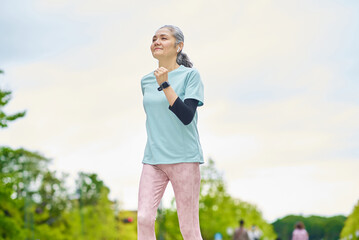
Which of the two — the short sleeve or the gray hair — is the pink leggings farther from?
the gray hair

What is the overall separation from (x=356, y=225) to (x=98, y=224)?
77.8 ft

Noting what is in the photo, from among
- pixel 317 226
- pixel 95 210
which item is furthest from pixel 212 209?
pixel 317 226

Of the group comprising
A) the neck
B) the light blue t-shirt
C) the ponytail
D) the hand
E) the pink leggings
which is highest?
the ponytail

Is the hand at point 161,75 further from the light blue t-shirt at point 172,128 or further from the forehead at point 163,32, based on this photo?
the forehead at point 163,32

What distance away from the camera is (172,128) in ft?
17.8

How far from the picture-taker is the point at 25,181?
44.6m

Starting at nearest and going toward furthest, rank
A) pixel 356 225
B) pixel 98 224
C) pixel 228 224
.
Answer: pixel 228 224 → pixel 98 224 → pixel 356 225

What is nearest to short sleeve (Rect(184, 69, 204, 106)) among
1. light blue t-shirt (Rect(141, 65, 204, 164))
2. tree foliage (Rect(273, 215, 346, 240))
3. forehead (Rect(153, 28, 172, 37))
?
A: light blue t-shirt (Rect(141, 65, 204, 164))

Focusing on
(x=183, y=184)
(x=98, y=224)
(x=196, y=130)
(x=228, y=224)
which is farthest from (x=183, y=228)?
(x=98, y=224)

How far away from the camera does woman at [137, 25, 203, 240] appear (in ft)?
17.2

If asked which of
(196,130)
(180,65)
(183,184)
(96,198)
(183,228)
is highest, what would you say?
(96,198)

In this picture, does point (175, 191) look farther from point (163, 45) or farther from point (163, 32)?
point (163, 32)

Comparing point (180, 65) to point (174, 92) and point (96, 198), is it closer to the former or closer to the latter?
point (174, 92)

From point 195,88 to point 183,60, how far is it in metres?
0.60
